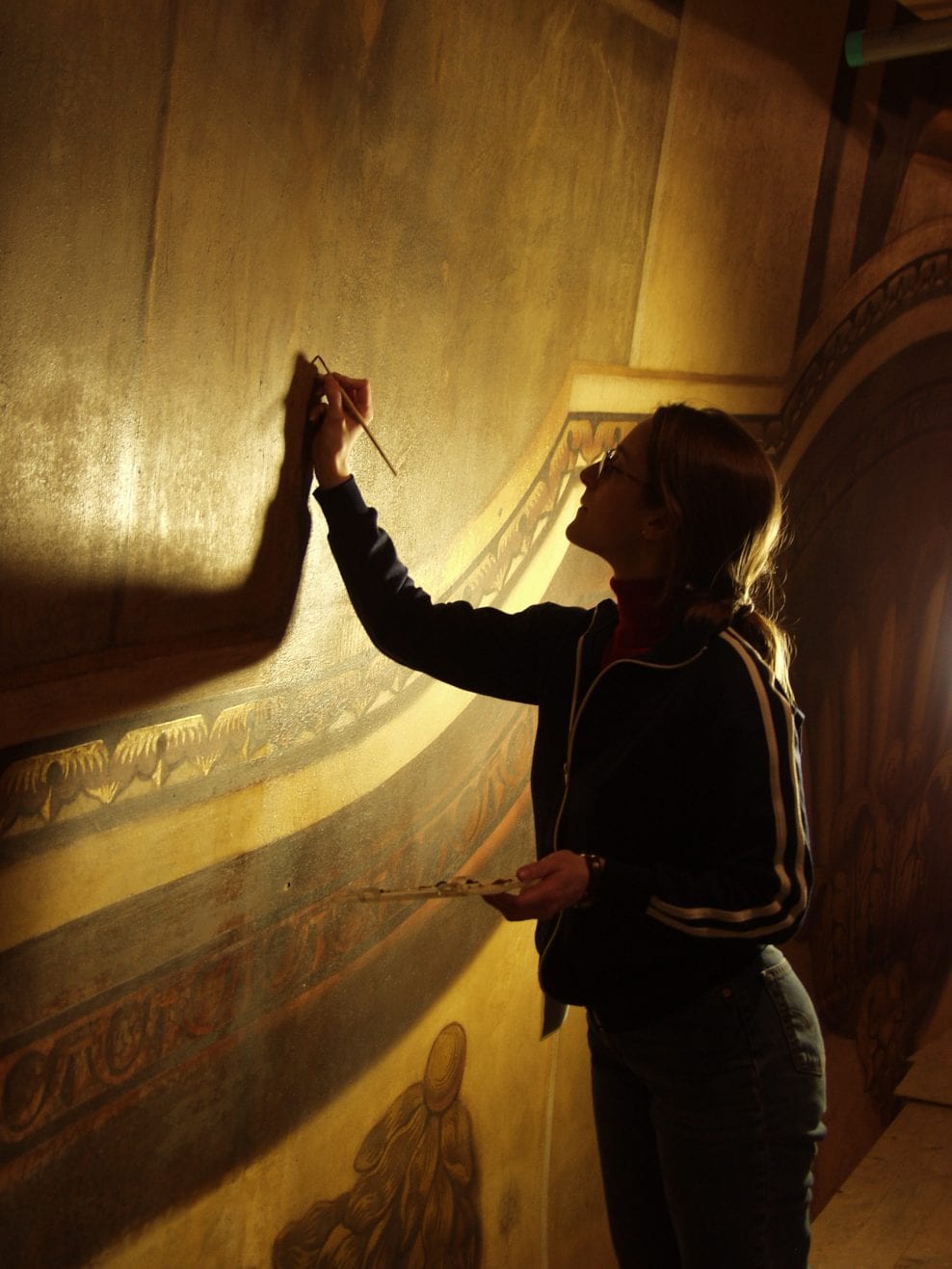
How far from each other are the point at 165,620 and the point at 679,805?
2.45ft

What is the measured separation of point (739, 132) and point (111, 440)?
1900 mm

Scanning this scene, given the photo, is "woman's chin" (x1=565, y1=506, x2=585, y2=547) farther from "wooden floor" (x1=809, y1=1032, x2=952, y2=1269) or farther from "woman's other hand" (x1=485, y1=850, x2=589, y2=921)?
"wooden floor" (x1=809, y1=1032, x2=952, y2=1269)

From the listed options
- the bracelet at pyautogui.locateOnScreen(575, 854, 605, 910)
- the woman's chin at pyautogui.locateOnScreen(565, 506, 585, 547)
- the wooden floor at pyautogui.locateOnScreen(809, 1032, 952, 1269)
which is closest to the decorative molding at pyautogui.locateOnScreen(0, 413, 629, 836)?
the woman's chin at pyautogui.locateOnScreen(565, 506, 585, 547)

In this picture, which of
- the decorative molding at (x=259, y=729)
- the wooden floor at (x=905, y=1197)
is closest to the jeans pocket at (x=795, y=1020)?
the decorative molding at (x=259, y=729)

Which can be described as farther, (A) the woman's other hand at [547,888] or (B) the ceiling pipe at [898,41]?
(B) the ceiling pipe at [898,41]

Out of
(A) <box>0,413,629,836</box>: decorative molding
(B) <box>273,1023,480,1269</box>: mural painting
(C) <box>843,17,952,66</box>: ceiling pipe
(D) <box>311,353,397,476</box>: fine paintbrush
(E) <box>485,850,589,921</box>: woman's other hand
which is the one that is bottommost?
(B) <box>273,1023,480,1269</box>: mural painting

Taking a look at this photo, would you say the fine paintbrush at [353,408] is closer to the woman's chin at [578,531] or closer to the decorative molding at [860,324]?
the woman's chin at [578,531]

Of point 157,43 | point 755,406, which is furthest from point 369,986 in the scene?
point 755,406

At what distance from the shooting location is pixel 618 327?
8.98 feet

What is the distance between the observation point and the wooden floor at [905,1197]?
395 centimetres

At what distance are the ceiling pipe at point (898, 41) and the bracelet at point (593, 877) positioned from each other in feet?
7.85

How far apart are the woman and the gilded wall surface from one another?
21cm

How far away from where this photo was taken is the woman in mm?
1929

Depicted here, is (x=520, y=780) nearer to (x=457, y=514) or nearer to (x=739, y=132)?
(x=457, y=514)
